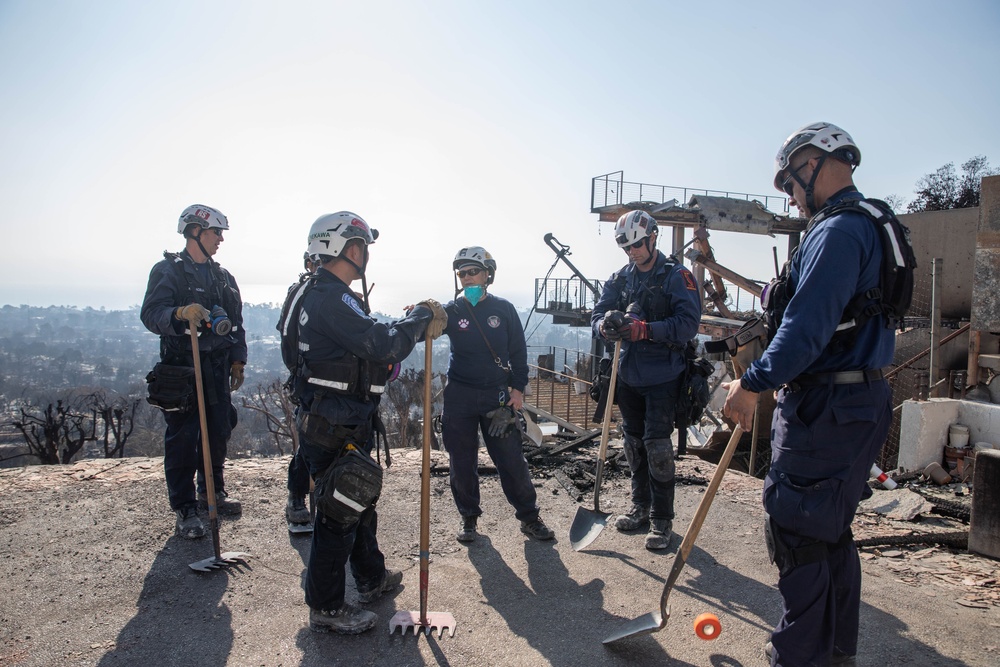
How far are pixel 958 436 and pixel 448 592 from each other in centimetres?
622

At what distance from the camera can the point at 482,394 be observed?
444cm

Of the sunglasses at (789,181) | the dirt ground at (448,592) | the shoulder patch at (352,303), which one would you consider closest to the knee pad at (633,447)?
the dirt ground at (448,592)

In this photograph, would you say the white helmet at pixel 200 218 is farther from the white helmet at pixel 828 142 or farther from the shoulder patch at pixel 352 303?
the white helmet at pixel 828 142

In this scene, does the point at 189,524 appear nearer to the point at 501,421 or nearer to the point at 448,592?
the point at 448,592

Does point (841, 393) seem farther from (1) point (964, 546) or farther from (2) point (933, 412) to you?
(2) point (933, 412)

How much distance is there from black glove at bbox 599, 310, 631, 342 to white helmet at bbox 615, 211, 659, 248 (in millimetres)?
608

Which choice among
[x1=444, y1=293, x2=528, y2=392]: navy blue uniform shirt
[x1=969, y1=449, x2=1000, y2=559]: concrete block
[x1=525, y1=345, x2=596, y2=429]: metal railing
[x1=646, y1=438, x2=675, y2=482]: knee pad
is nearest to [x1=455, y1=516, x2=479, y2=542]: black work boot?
[x1=444, y1=293, x2=528, y2=392]: navy blue uniform shirt

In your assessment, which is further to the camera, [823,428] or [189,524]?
[189,524]

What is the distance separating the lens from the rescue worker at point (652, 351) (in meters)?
4.18

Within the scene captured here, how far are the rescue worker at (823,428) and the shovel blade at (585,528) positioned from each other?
1.77 metres

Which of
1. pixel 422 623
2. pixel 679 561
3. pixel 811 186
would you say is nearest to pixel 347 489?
pixel 422 623

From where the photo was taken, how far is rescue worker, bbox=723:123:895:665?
2262mm

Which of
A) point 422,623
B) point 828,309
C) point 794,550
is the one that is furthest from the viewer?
point 422,623

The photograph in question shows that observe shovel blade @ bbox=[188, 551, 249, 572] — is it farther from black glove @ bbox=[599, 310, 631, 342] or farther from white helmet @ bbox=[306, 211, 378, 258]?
black glove @ bbox=[599, 310, 631, 342]
